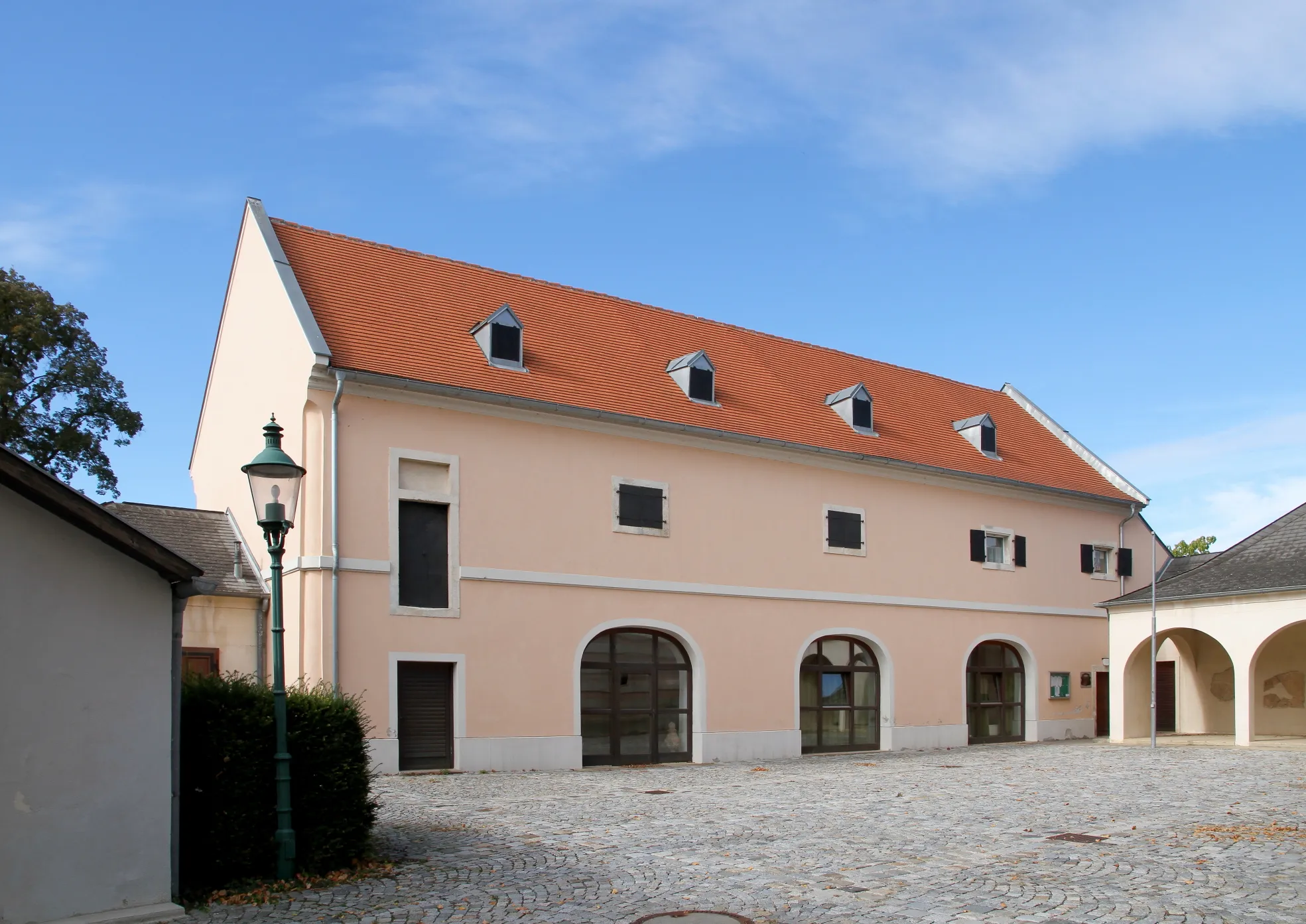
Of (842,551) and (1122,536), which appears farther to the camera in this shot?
(1122,536)

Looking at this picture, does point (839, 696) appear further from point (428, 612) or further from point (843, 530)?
point (428, 612)

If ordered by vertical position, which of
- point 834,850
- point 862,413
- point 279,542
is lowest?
point 834,850

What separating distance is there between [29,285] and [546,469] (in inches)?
731

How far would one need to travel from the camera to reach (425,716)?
18453 millimetres

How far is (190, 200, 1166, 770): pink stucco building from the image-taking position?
18406 millimetres

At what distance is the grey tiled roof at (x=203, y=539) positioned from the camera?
19.4 meters

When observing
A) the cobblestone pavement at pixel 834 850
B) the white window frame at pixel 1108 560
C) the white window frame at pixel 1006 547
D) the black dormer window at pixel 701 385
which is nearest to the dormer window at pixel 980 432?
the white window frame at pixel 1006 547

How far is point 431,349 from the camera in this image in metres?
20.0

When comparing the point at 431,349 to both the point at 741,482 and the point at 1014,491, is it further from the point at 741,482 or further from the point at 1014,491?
the point at 1014,491

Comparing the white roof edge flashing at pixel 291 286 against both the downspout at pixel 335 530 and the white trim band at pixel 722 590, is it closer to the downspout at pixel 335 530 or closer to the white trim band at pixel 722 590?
the downspout at pixel 335 530

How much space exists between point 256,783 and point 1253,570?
22.7 meters

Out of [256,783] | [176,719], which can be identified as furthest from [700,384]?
[176,719]

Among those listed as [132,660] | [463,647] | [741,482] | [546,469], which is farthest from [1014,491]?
[132,660]

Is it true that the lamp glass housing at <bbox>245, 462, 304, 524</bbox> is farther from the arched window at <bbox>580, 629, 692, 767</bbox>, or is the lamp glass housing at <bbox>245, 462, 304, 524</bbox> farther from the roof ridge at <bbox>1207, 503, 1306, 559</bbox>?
the roof ridge at <bbox>1207, 503, 1306, 559</bbox>
